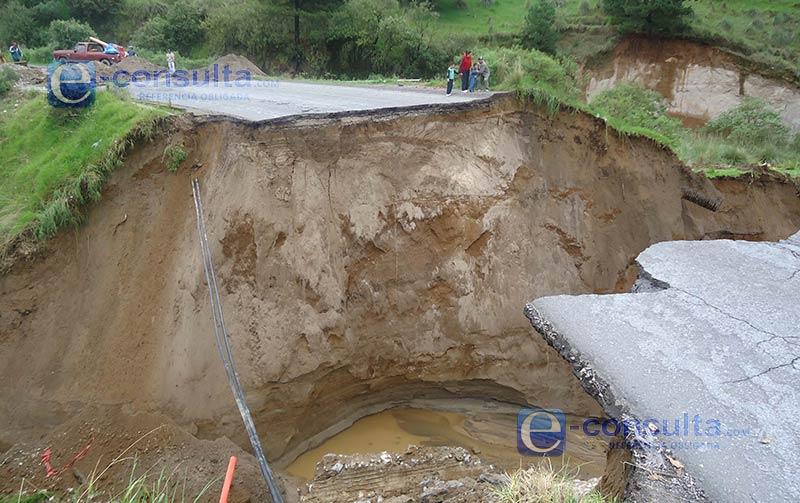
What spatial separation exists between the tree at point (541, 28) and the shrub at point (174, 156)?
17586 millimetres

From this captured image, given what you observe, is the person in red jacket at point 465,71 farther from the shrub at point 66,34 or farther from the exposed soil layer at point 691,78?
the shrub at point 66,34

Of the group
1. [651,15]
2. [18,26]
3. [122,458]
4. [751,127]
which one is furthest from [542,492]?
[18,26]

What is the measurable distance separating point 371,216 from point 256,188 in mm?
1453

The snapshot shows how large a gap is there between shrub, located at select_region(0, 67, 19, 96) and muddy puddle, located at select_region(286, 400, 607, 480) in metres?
9.27

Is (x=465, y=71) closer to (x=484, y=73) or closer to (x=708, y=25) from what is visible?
(x=484, y=73)

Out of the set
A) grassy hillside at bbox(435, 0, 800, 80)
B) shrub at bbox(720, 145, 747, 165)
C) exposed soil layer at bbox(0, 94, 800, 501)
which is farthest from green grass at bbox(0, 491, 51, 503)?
grassy hillside at bbox(435, 0, 800, 80)

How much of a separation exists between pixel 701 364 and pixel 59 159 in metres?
7.21

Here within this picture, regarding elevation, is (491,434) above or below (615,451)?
below

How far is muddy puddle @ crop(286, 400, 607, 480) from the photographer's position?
5898 millimetres

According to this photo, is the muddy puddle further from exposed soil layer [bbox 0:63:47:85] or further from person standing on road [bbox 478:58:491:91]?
exposed soil layer [bbox 0:63:47:85]

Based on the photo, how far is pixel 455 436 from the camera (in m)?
6.36

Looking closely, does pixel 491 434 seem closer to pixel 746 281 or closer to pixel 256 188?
pixel 746 281

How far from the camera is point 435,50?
1858 centimetres

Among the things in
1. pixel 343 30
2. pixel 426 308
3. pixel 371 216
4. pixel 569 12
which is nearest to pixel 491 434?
pixel 426 308
